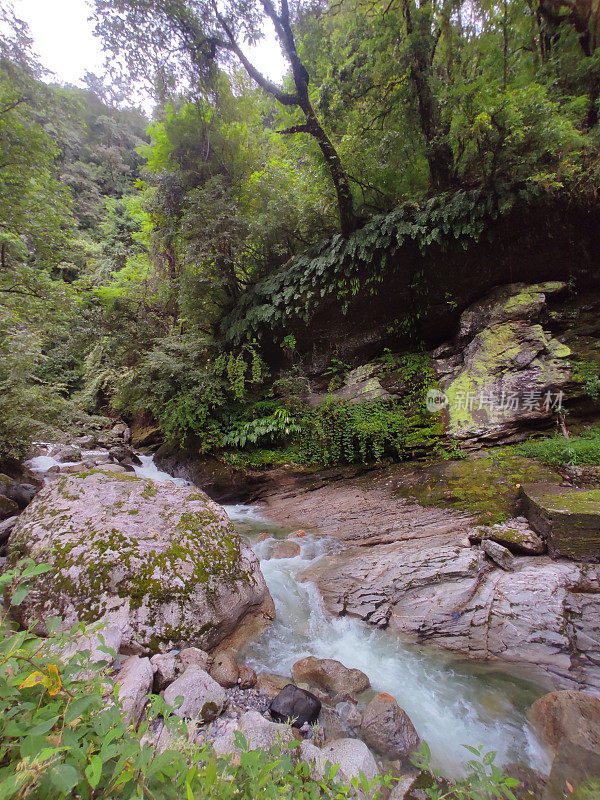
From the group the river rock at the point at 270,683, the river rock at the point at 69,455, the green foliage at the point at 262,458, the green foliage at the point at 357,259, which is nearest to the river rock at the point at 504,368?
the green foliage at the point at 357,259

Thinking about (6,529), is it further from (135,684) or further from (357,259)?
(357,259)

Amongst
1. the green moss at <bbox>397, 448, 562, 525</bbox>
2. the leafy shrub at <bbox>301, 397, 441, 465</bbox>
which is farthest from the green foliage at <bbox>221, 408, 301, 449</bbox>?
the green moss at <bbox>397, 448, 562, 525</bbox>

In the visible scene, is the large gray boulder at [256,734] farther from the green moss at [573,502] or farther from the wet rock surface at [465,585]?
the green moss at [573,502]

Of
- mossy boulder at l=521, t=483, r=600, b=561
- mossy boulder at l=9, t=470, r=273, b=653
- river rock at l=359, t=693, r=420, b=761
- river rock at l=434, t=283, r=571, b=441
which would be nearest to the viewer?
river rock at l=359, t=693, r=420, b=761

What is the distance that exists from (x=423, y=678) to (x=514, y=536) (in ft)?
6.46

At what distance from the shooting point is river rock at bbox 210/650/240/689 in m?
2.92

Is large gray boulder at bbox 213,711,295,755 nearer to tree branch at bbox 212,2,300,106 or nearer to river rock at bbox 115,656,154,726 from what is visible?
river rock at bbox 115,656,154,726

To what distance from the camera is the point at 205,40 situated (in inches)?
313

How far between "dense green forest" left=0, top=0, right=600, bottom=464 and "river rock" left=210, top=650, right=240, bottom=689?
4.50m

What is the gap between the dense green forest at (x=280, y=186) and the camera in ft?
20.7

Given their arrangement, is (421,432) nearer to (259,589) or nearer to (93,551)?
(259,589)

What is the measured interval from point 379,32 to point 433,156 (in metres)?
2.91

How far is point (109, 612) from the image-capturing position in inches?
119

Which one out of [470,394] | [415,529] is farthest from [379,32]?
[415,529]
